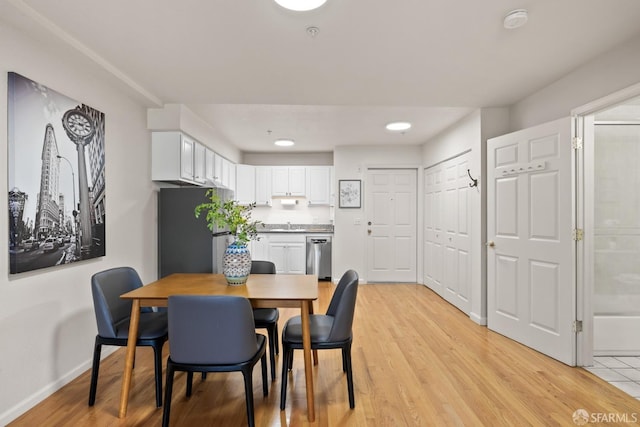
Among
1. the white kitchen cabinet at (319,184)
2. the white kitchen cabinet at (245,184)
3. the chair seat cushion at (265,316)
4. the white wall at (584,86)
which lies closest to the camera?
the white wall at (584,86)

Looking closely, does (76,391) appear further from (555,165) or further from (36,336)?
(555,165)

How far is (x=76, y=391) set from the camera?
7.72 feet

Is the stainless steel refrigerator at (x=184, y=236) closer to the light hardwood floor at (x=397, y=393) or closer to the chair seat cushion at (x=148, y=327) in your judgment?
the light hardwood floor at (x=397, y=393)

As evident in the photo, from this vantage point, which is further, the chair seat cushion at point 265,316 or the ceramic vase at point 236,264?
the chair seat cushion at point 265,316

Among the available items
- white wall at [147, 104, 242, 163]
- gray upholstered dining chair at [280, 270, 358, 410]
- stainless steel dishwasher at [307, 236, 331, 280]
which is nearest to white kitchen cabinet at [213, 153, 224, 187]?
white wall at [147, 104, 242, 163]

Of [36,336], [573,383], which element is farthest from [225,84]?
[573,383]

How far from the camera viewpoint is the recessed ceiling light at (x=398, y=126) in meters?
4.49

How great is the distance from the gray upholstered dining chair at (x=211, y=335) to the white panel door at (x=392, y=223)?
442cm

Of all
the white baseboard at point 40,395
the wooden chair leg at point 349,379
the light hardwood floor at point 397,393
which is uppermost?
the wooden chair leg at point 349,379

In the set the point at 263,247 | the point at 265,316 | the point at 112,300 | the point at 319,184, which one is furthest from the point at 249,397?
the point at 319,184

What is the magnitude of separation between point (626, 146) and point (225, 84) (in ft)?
12.2

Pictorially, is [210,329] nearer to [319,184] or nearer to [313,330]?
[313,330]

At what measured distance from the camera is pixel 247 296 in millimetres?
2059

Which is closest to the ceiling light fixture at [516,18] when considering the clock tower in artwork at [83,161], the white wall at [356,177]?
the clock tower in artwork at [83,161]
